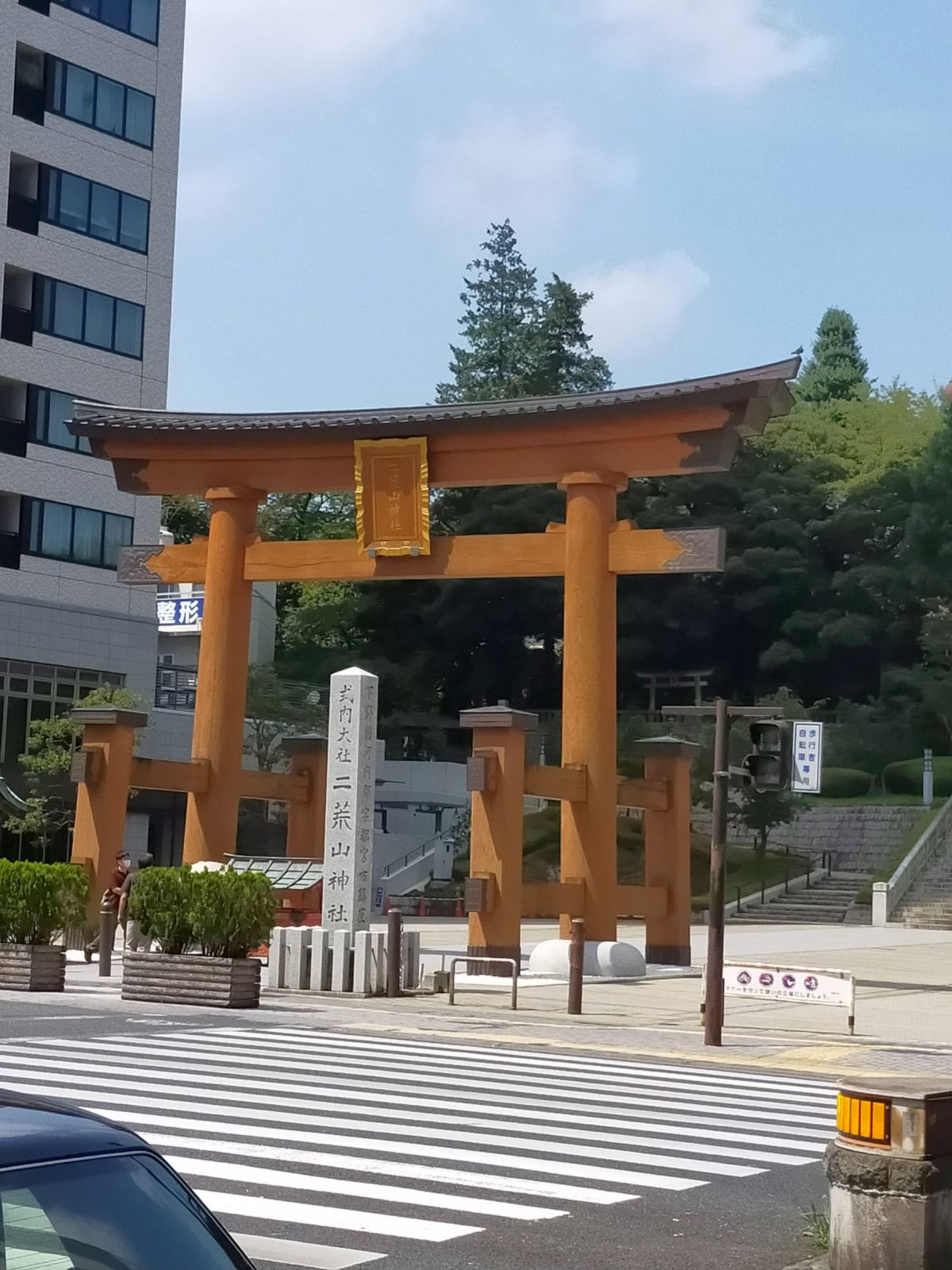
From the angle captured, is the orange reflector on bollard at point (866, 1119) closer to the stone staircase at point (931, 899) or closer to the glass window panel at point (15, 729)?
the glass window panel at point (15, 729)

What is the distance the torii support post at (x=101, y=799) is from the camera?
2850 centimetres

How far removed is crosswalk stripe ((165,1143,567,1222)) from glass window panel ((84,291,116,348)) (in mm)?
42610

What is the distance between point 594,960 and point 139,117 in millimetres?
34002

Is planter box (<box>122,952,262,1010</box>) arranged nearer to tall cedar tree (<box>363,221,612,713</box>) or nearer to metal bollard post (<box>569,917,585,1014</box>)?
metal bollard post (<box>569,917,585,1014</box>)

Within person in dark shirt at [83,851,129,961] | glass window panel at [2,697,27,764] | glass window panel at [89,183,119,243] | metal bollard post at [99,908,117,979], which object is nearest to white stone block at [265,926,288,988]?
metal bollard post at [99,908,117,979]

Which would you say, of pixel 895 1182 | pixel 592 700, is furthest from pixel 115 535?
pixel 895 1182

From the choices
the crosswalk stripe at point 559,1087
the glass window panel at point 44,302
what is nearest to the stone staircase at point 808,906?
the glass window panel at point 44,302

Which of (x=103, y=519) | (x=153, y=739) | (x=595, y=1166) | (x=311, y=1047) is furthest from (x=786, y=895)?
(x=595, y=1166)

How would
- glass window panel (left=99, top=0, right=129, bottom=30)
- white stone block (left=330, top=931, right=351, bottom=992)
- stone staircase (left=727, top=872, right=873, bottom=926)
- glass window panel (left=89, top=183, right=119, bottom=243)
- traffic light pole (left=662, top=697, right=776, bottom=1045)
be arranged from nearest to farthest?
traffic light pole (left=662, top=697, right=776, bottom=1045), white stone block (left=330, top=931, right=351, bottom=992), glass window panel (left=89, top=183, right=119, bottom=243), glass window panel (left=99, top=0, right=129, bottom=30), stone staircase (left=727, top=872, right=873, bottom=926)

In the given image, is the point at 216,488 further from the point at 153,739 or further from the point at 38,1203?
the point at 38,1203

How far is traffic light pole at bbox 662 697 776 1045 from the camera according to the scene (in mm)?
17516

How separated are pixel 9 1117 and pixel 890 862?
53363 mm

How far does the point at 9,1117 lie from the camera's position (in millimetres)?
3393

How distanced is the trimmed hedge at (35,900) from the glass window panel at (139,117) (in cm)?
3435
